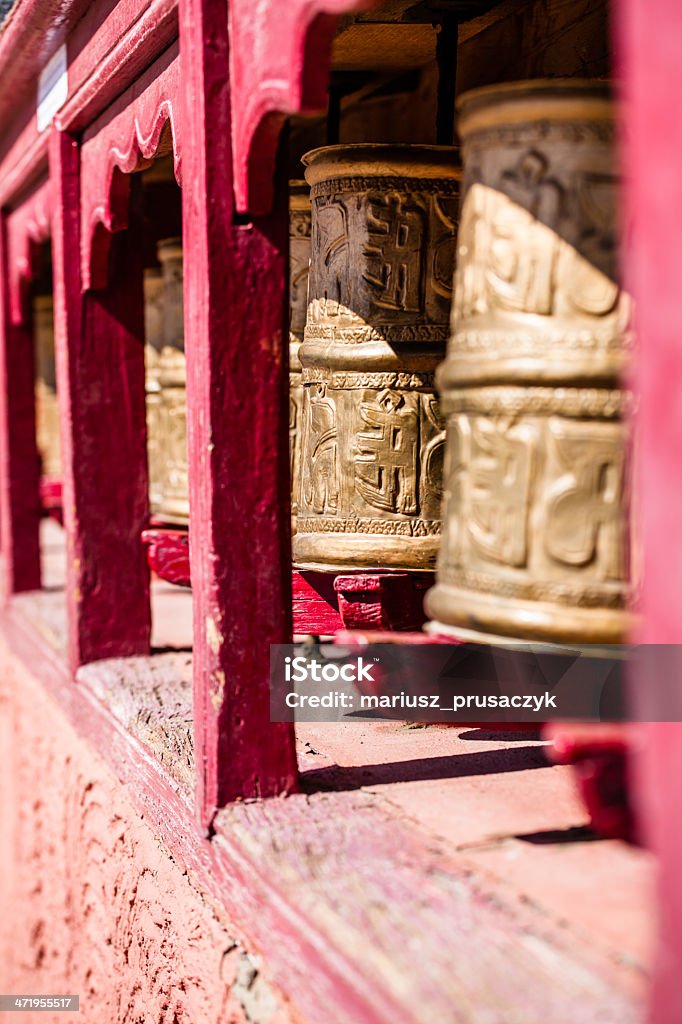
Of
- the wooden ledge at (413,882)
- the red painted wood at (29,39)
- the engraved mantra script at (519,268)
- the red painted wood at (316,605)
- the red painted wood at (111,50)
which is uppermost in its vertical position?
the red painted wood at (29,39)

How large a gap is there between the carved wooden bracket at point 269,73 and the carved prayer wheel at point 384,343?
0.33 meters

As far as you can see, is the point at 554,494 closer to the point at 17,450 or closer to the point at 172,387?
the point at 172,387

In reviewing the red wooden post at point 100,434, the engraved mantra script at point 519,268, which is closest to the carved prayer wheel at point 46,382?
the red wooden post at point 100,434

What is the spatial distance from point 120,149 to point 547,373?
194 centimetres

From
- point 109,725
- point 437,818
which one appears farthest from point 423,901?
point 109,725

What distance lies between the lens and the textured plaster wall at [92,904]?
2.45 meters

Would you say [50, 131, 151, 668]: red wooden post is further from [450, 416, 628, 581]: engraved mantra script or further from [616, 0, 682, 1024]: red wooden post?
[616, 0, 682, 1024]: red wooden post

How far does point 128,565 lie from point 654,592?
3.05m

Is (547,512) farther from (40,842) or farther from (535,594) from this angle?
(40,842)

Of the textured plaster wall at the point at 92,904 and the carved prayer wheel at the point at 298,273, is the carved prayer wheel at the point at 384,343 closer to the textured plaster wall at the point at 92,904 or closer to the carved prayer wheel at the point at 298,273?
the carved prayer wheel at the point at 298,273

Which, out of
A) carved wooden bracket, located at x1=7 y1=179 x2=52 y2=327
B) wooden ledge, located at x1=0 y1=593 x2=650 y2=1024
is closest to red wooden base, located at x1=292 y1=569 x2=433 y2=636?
wooden ledge, located at x1=0 y1=593 x2=650 y2=1024

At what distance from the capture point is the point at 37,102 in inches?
174

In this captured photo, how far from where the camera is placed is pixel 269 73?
202cm

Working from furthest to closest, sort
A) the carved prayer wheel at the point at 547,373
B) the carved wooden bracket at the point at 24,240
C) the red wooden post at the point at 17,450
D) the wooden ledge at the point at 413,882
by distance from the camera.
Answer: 1. the red wooden post at the point at 17,450
2. the carved wooden bracket at the point at 24,240
3. the carved prayer wheel at the point at 547,373
4. the wooden ledge at the point at 413,882
